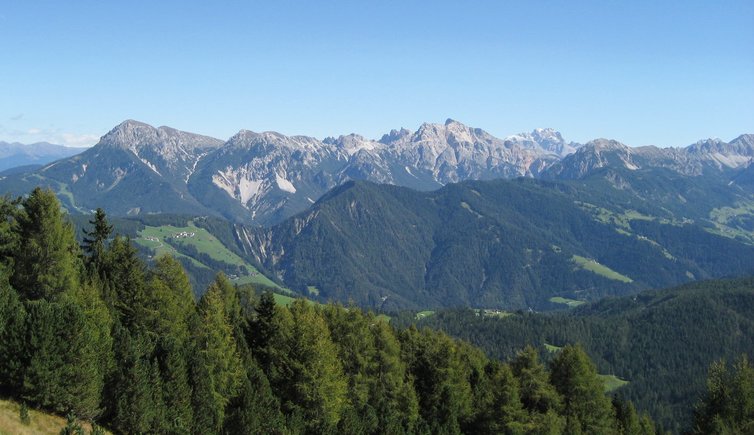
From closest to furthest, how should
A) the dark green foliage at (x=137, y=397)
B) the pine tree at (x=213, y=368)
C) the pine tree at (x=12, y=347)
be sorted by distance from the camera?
1. the pine tree at (x=12, y=347)
2. the dark green foliage at (x=137, y=397)
3. the pine tree at (x=213, y=368)

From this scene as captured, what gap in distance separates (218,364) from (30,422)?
19574 mm

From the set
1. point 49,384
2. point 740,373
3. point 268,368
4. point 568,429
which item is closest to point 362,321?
point 268,368

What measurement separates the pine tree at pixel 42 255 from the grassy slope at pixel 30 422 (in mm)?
19270

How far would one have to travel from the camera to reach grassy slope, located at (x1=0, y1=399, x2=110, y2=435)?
A: 45.4 meters

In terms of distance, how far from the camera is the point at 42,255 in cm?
6869

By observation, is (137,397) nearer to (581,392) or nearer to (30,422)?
(30,422)

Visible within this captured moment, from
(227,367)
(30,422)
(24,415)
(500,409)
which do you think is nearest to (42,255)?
(227,367)

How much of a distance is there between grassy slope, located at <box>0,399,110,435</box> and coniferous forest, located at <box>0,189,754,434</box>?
3.02ft

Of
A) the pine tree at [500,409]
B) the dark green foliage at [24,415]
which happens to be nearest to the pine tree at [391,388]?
the pine tree at [500,409]

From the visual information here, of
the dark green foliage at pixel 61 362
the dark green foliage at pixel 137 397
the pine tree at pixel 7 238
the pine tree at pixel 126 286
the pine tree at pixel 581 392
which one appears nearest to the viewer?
the dark green foliage at pixel 61 362

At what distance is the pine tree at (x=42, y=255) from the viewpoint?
68.2m

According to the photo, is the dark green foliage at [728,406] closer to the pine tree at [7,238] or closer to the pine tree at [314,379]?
the pine tree at [314,379]

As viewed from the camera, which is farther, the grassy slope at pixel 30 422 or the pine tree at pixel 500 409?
the pine tree at pixel 500 409

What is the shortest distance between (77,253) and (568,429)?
64.3 metres
